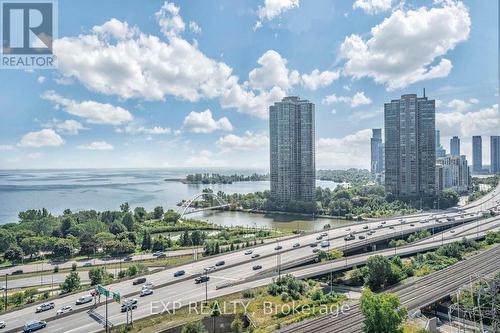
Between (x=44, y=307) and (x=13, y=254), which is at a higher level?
(x=44, y=307)

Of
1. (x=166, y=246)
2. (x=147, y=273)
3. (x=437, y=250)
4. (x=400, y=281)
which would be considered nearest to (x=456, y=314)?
(x=400, y=281)

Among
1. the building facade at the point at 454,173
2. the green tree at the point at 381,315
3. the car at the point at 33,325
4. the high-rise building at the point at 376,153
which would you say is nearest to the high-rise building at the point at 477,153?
the high-rise building at the point at 376,153

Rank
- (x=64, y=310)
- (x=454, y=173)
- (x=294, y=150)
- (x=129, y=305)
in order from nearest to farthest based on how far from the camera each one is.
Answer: (x=129, y=305) < (x=64, y=310) < (x=294, y=150) < (x=454, y=173)

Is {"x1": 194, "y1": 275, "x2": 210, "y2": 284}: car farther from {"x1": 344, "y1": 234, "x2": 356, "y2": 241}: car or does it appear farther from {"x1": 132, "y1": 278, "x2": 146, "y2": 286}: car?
{"x1": 344, "y1": 234, "x2": 356, "y2": 241}: car

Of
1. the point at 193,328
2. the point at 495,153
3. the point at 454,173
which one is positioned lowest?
the point at 193,328

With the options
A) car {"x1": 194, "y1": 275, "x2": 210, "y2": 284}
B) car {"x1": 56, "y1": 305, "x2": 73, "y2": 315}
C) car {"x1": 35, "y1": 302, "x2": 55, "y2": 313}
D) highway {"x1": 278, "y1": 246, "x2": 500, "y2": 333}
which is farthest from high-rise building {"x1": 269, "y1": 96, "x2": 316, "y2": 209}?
car {"x1": 56, "y1": 305, "x2": 73, "y2": 315}

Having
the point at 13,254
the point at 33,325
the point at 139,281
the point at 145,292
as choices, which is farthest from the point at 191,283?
the point at 13,254

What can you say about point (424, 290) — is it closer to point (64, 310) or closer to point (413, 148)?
point (64, 310)
